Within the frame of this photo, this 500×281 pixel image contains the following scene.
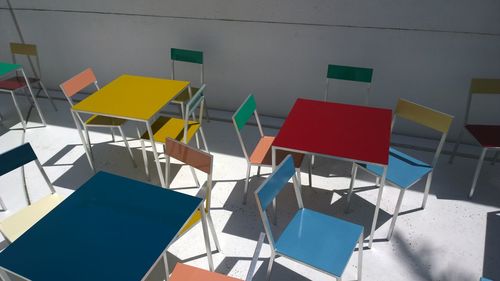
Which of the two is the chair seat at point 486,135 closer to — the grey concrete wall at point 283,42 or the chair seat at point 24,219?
the grey concrete wall at point 283,42

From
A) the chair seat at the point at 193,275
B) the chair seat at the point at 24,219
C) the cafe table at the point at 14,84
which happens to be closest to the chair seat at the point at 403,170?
the chair seat at the point at 193,275

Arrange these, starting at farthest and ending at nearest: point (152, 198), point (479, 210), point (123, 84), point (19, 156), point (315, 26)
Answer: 1. point (315, 26)
2. point (123, 84)
3. point (479, 210)
4. point (19, 156)
5. point (152, 198)

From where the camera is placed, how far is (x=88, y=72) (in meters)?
3.76

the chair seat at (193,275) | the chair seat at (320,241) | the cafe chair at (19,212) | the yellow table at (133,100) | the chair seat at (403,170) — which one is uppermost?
the yellow table at (133,100)

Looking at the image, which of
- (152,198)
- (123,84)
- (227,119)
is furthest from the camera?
(227,119)

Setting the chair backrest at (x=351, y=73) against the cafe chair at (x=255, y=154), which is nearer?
the cafe chair at (x=255, y=154)

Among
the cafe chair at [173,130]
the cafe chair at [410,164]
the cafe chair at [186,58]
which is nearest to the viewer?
the cafe chair at [410,164]

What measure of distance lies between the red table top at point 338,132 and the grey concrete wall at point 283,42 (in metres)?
1.12

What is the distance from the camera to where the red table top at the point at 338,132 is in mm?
2449

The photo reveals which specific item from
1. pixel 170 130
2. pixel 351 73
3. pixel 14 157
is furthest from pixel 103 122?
pixel 351 73

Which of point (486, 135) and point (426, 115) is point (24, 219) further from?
point (486, 135)

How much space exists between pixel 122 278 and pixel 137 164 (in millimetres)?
2259

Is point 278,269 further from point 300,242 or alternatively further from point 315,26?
point 315,26

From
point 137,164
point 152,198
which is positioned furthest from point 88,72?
point 152,198
